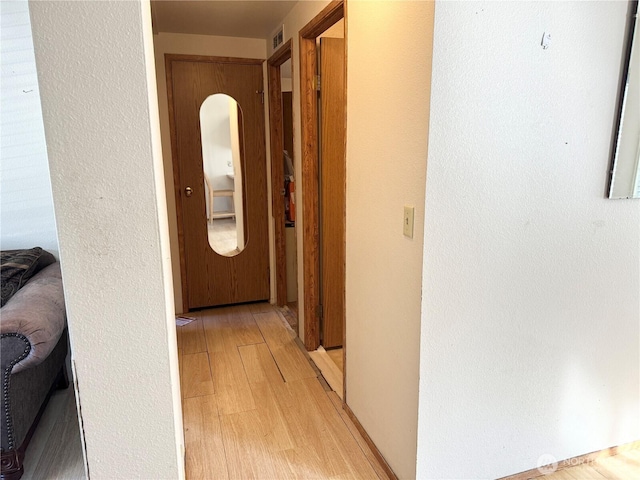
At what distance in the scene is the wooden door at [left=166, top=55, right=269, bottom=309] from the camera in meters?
3.28

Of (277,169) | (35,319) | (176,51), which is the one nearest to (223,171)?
(277,169)

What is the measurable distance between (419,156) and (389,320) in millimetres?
654

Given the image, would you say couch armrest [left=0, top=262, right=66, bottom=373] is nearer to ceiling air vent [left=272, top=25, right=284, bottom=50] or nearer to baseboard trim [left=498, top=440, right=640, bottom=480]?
baseboard trim [left=498, top=440, right=640, bottom=480]

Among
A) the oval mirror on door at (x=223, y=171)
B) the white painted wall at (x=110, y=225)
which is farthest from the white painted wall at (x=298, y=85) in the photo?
the white painted wall at (x=110, y=225)

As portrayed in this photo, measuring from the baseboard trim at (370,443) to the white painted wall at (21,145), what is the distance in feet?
5.94

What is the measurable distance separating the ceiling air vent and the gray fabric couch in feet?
6.68

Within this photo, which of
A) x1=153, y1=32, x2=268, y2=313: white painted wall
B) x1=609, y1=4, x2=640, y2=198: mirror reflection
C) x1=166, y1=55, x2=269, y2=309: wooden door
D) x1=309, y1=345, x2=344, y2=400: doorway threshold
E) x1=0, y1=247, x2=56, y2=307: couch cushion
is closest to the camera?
x1=609, y1=4, x2=640, y2=198: mirror reflection

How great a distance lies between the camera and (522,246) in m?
1.53

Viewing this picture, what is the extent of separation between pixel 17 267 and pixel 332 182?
1.68m

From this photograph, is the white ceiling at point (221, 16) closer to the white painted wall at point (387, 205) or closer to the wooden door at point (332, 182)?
the wooden door at point (332, 182)

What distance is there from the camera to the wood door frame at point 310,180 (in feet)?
8.21

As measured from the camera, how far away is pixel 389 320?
1690 mm

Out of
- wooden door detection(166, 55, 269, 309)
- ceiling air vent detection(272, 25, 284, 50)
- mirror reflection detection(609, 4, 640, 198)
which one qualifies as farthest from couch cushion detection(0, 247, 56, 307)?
mirror reflection detection(609, 4, 640, 198)

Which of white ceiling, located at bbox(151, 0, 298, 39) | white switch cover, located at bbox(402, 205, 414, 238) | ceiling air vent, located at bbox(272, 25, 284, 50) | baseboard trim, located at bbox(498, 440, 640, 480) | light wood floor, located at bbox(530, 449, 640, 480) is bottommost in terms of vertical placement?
light wood floor, located at bbox(530, 449, 640, 480)
